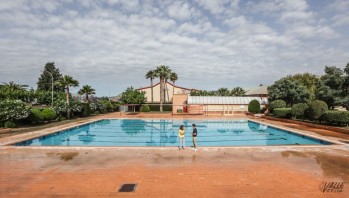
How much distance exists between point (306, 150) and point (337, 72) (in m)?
20.2

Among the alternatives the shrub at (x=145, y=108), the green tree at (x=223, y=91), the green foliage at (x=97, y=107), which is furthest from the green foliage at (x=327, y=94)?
the green foliage at (x=97, y=107)

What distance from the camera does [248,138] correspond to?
888 inches

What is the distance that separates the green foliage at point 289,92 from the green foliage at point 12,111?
35642mm

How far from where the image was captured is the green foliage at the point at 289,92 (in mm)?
39031

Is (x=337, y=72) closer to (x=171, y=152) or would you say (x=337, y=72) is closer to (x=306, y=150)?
(x=306, y=150)

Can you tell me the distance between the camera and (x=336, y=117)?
23969 mm

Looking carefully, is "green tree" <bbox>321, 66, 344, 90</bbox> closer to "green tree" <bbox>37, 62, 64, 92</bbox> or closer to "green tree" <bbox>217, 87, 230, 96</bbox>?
"green tree" <bbox>217, 87, 230, 96</bbox>

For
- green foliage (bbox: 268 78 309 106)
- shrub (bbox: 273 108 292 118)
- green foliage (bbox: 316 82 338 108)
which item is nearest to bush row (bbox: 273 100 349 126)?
shrub (bbox: 273 108 292 118)

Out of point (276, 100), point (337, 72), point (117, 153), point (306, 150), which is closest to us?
point (117, 153)

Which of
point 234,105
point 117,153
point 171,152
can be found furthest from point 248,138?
point 234,105

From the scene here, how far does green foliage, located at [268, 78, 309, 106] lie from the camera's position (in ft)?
128

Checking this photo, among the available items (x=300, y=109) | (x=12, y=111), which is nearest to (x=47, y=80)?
(x=12, y=111)

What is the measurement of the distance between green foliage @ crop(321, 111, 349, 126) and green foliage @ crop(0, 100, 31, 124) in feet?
101

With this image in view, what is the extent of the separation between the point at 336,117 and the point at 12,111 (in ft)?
103
